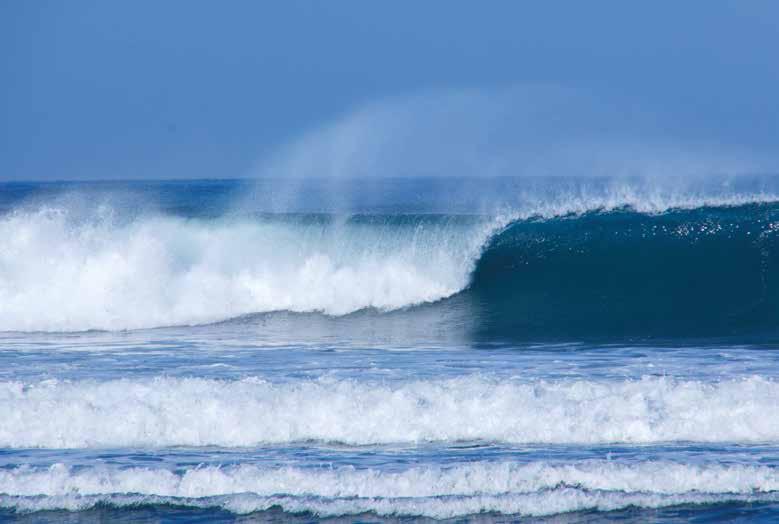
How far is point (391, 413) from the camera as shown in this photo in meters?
8.08

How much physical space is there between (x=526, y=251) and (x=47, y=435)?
33.4ft

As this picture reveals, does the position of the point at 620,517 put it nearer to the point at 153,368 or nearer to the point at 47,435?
the point at 47,435

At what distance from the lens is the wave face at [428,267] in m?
15.0

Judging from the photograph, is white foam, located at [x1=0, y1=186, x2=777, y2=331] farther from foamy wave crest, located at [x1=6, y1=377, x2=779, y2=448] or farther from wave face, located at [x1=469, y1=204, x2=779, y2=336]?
foamy wave crest, located at [x1=6, y1=377, x2=779, y2=448]

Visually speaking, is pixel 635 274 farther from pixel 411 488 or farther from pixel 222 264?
pixel 411 488

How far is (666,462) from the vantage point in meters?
6.74

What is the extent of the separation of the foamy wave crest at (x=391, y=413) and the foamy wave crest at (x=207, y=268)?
708 centimetres

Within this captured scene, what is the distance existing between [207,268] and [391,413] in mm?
9636

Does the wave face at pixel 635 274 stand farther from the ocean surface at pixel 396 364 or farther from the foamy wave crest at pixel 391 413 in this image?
the foamy wave crest at pixel 391 413

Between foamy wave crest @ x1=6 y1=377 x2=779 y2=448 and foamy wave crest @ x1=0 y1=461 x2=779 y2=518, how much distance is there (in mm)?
1042

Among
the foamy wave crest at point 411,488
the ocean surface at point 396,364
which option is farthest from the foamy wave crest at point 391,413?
the foamy wave crest at point 411,488

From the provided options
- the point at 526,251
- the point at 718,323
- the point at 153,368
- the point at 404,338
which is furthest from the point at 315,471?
the point at 526,251

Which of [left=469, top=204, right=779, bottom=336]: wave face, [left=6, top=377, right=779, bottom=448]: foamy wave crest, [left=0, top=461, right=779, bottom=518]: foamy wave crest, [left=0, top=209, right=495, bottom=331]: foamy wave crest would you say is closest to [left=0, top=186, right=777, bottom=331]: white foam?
[left=0, top=209, right=495, bottom=331]: foamy wave crest

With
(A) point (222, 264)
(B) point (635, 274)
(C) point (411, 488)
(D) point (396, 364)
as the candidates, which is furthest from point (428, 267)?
(C) point (411, 488)
